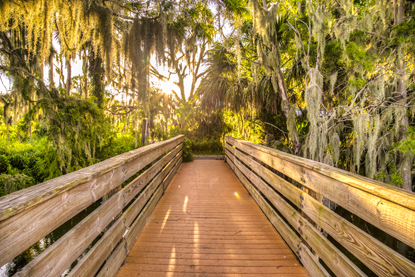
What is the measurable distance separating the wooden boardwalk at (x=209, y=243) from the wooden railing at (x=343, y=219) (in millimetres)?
249

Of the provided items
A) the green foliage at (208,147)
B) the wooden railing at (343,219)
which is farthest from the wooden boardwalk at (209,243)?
the green foliage at (208,147)

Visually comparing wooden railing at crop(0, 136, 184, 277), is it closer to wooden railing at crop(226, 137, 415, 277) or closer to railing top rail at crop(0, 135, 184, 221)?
railing top rail at crop(0, 135, 184, 221)

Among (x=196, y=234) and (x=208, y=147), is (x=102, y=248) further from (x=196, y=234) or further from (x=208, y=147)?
(x=208, y=147)

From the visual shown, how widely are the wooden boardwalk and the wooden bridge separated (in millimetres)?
11

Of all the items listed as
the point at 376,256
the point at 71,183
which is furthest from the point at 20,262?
the point at 376,256

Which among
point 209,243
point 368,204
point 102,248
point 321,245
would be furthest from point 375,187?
point 102,248

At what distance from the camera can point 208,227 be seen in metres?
2.59

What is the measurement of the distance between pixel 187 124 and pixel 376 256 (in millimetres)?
9804

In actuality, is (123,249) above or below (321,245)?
below

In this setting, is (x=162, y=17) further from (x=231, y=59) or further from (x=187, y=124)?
(x=187, y=124)

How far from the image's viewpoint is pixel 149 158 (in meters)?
2.90

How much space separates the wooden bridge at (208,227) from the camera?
0.94 meters

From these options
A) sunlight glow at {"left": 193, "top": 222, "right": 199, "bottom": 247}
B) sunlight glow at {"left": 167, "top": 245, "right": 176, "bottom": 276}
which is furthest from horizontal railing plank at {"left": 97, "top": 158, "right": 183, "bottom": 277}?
sunlight glow at {"left": 193, "top": 222, "right": 199, "bottom": 247}

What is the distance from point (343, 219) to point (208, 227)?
1.61 meters
